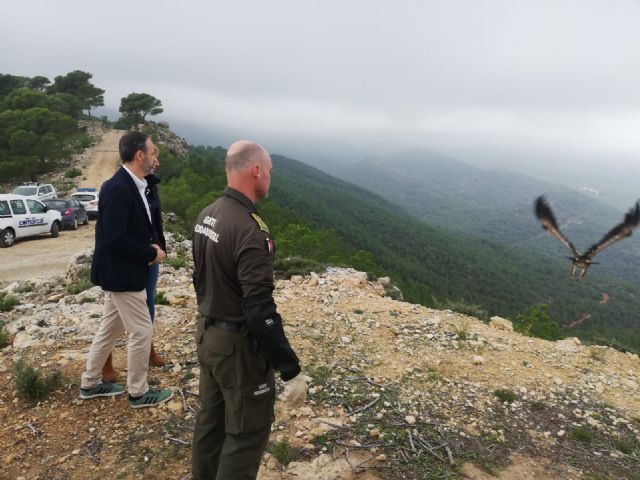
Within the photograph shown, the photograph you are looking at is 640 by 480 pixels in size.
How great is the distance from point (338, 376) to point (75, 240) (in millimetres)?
14315

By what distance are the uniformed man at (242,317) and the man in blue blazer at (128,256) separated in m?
1.11

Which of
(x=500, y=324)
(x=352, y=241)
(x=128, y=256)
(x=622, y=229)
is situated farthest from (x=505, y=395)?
(x=352, y=241)

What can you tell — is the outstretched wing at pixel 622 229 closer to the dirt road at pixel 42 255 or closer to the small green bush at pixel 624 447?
the small green bush at pixel 624 447

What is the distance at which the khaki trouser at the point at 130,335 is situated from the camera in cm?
346

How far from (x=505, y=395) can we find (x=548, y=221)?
223cm

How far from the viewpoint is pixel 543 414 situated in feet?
14.7

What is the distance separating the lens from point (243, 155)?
2.32 m

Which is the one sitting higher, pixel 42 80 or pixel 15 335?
pixel 42 80

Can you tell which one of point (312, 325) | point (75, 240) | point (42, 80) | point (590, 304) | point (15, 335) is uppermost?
point (42, 80)

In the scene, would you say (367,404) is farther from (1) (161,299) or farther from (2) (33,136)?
(2) (33,136)

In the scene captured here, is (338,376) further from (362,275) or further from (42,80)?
(42,80)

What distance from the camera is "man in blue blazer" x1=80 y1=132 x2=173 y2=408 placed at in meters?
3.20

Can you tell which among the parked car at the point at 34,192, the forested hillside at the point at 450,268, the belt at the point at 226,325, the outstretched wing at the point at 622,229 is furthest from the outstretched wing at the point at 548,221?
the forested hillside at the point at 450,268

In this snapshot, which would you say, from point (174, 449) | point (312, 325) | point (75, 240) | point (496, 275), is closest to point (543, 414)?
point (312, 325)
